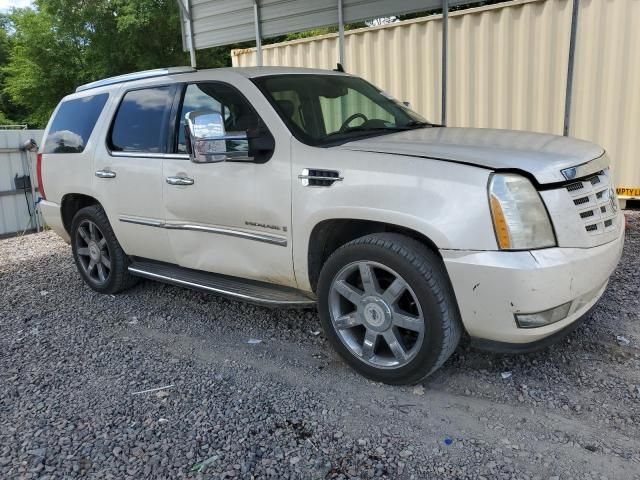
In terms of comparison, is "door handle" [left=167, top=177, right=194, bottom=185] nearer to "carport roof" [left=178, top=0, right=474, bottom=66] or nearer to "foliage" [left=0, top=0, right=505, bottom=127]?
"carport roof" [left=178, top=0, right=474, bottom=66]

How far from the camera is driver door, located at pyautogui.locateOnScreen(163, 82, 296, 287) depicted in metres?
3.52

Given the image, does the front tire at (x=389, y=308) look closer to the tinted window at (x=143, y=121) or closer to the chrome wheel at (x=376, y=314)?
the chrome wheel at (x=376, y=314)

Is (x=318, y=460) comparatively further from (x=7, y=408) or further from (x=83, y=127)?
(x=83, y=127)

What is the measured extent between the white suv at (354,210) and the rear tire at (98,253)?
0.04m

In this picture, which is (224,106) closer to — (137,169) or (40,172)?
(137,169)

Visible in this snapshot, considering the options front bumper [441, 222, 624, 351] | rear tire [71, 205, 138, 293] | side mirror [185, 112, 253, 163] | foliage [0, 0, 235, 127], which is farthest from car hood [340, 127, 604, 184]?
foliage [0, 0, 235, 127]

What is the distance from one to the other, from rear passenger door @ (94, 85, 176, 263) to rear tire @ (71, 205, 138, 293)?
0.17 m

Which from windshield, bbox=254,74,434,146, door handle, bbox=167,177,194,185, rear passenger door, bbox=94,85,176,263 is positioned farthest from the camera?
rear passenger door, bbox=94,85,176,263

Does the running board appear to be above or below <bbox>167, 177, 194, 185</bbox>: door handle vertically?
below

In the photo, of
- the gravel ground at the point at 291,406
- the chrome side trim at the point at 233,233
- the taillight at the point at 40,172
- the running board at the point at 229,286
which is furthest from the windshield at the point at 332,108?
the taillight at the point at 40,172

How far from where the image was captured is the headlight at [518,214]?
268 cm

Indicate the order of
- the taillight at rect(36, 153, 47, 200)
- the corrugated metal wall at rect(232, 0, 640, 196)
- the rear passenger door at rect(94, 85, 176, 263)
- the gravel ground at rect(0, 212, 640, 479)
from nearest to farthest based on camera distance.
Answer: the gravel ground at rect(0, 212, 640, 479)
the rear passenger door at rect(94, 85, 176, 263)
the taillight at rect(36, 153, 47, 200)
the corrugated metal wall at rect(232, 0, 640, 196)

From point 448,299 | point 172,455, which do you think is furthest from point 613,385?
point 172,455

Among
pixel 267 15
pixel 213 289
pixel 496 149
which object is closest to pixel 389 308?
pixel 496 149
